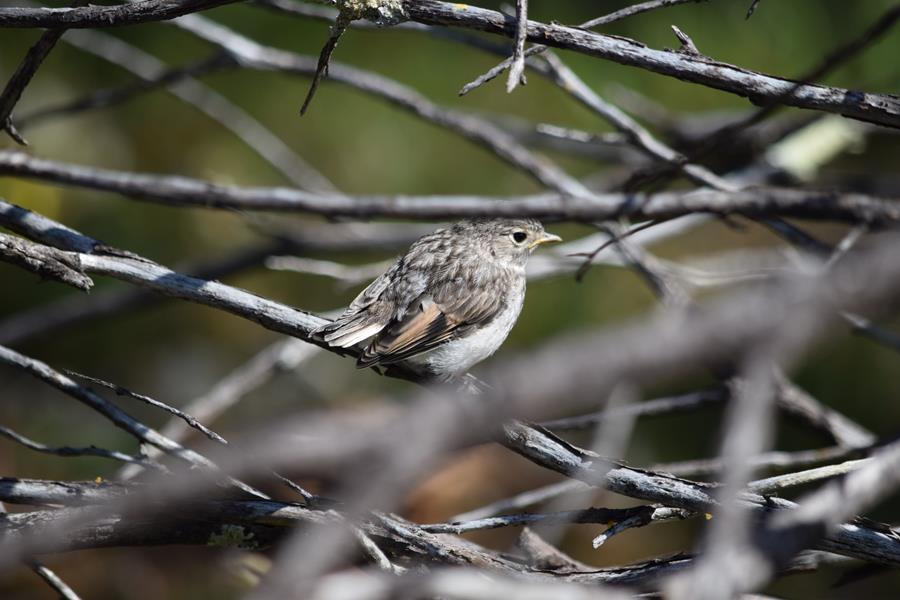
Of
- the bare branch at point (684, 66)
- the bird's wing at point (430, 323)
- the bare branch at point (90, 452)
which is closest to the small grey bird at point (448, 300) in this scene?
the bird's wing at point (430, 323)

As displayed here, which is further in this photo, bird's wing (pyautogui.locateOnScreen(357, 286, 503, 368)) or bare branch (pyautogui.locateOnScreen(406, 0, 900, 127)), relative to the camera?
bird's wing (pyautogui.locateOnScreen(357, 286, 503, 368))

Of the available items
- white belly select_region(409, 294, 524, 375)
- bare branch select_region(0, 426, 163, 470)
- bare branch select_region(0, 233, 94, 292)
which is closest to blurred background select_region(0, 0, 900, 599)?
white belly select_region(409, 294, 524, 375)

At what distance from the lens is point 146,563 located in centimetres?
465

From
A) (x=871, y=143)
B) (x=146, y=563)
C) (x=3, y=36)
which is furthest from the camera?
(x=871, y=143)

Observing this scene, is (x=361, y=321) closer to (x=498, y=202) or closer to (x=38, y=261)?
(x=498, y=202)

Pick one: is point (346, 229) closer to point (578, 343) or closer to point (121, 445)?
point (121, 445)

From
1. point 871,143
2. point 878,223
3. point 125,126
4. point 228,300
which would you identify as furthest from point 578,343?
point 871,143

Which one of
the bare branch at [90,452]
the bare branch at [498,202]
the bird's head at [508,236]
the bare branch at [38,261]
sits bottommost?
the bare branch at [90,452]

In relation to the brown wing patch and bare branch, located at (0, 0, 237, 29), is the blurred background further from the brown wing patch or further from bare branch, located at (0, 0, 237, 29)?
bare branch, located at (0, 0, 237, 29)

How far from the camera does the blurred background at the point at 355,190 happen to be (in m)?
5.06

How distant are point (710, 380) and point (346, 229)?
2287mm

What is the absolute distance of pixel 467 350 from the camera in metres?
3.72

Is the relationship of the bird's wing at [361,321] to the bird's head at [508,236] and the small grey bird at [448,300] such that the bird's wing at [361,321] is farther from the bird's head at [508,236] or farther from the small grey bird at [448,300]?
the bird's head at [508,236]

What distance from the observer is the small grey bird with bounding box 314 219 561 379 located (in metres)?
3.46
